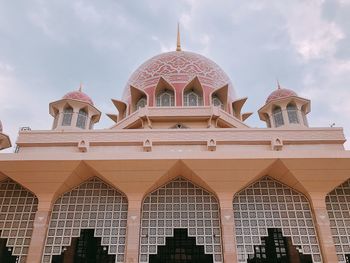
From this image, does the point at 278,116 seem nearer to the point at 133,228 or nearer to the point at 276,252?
the point at 276,252

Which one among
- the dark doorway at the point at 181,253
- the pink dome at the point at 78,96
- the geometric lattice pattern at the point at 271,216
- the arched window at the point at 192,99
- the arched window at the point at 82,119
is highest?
the arched window at the point at 192,99

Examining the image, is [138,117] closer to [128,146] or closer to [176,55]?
[128,146]

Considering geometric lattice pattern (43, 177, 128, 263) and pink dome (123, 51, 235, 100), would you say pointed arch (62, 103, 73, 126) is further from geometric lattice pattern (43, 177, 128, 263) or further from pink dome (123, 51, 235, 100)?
geometric lattice pattern (43, 177, 128, 263)

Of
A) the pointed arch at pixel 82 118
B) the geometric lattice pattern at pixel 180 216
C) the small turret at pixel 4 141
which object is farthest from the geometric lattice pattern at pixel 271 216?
the small turret at pixel 4 141

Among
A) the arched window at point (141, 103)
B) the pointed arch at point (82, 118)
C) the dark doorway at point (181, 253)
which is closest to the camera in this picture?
the dark doorway at point (181, 253)

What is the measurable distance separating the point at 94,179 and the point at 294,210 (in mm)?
7748

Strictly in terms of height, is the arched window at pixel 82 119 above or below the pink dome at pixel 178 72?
below

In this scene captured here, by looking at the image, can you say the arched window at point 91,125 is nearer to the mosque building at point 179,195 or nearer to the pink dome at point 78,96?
the pink dome at point 78,96

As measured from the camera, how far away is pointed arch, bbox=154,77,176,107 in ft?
58.1

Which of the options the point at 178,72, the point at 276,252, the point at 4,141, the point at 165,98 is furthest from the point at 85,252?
the point at 178,72

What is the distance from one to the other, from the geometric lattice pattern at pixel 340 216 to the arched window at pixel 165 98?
9526 mm

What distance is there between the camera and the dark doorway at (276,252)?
13028mm

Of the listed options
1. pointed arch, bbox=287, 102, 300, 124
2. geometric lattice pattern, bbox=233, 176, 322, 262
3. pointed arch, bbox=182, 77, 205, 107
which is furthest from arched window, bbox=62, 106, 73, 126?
pointed arch, bbox=287, 102, 300, 124

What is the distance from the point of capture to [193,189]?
11.8 m
